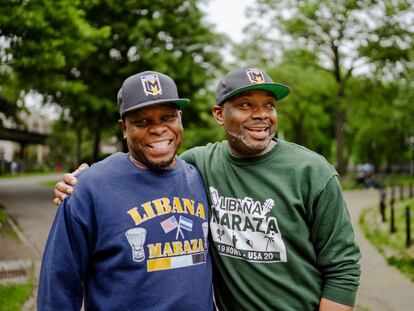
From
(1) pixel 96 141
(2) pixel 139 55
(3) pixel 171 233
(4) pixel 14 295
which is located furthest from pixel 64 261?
(1) pixel 96 141

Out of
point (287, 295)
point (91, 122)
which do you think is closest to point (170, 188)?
point (287, 295)

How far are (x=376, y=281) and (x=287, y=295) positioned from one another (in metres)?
5.26

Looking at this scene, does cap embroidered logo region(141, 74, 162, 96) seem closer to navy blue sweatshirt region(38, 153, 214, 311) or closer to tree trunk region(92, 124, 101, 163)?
navy blue sweatshirt region(38, 153, 214, 311)

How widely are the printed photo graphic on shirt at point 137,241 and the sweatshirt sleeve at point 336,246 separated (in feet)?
2.92

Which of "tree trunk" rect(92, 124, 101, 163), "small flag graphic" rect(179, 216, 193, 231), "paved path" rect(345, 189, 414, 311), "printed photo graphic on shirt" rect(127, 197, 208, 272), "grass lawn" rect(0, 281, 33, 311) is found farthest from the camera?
"tree trunk" rect(92, 124, 101, 163)

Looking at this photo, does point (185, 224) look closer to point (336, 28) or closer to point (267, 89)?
point (267, 89)

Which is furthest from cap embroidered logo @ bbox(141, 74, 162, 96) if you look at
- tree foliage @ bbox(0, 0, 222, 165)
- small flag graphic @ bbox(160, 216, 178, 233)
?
tree foliage @ bbox(0, 0, 222, 165)

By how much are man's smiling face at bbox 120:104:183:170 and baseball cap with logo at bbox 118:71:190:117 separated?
0.18ft

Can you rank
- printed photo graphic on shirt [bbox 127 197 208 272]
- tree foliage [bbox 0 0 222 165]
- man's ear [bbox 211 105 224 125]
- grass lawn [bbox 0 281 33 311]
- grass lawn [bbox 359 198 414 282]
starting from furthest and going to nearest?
tree foliage [bbox 0 0 222 165] < grass lawn [bbox 359 198 414 282] < grass lawn [bbox 0 281 33 311] < man's ear [bbox 211 105 224 125] < printed photo graphic on shirt [bbox 127 197 208 272]

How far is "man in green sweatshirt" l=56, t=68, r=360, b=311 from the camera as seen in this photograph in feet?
7.36

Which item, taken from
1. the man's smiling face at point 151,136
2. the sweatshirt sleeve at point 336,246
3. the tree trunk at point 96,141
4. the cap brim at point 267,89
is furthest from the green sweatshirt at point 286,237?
the tree trunk at point 96,141

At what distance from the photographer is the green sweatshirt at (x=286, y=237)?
2238 millimetres

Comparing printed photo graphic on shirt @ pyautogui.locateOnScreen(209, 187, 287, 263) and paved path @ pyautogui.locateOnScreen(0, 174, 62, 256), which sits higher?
printed photo graphic on shirt @ pyautogui.locateOnScreen(209, 187, 287, 263)

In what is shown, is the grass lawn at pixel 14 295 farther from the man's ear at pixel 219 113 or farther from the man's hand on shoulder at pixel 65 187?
the man's ear at pixel 219 113
